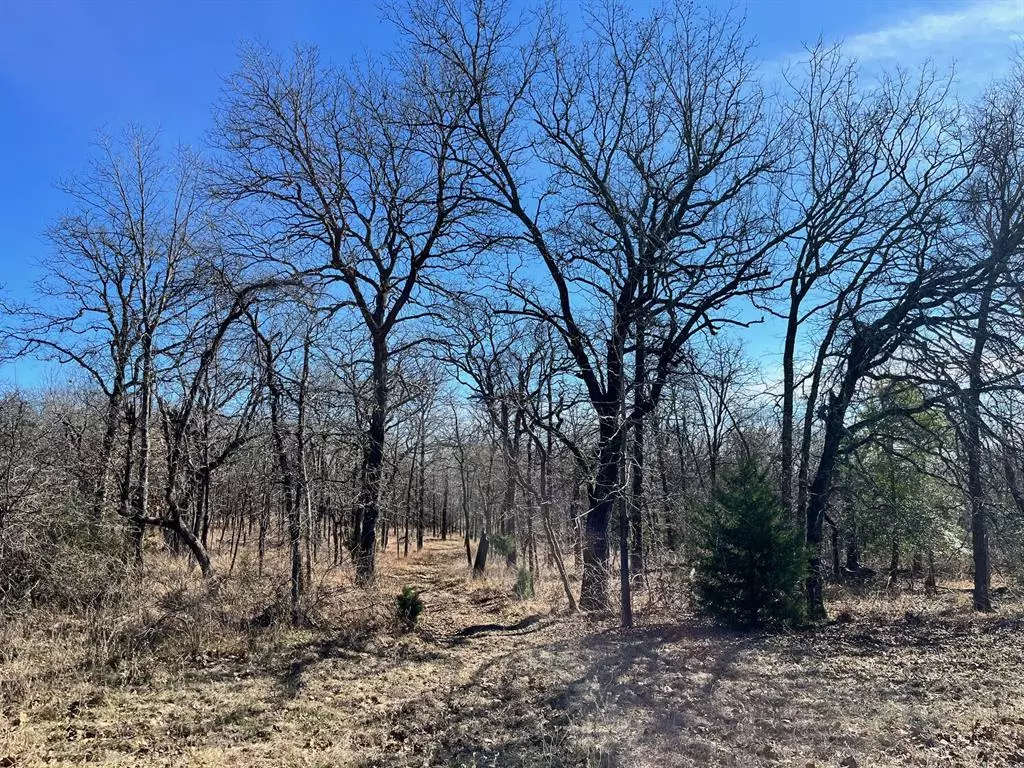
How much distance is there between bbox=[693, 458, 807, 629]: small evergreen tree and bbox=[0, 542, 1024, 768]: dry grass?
53 cm

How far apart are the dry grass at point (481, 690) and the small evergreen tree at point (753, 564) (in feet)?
1.75

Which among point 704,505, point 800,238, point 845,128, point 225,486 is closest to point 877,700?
point 704,505

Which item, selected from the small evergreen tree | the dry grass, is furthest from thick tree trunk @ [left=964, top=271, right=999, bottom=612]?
the small evergreen tree

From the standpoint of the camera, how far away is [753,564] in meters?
9.23

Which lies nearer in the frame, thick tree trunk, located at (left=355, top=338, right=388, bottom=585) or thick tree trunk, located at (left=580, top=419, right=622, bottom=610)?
thick tree trunk, located at (left=580, top=419, right=622, bottom=610)

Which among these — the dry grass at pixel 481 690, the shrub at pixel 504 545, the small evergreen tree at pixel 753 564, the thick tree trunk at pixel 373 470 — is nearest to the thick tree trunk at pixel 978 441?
the dry grass at pixel 481 690

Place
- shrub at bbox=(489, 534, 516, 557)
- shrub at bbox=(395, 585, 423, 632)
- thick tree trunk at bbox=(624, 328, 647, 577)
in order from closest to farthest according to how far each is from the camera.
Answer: shrub at bbox=(395, 585, 423, 632) < thick tree trunk at bbox=(624, 328, 647, 577) < shrub at bbox=(489, 534, 516, 557)

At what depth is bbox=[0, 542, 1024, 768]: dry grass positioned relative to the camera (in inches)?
200

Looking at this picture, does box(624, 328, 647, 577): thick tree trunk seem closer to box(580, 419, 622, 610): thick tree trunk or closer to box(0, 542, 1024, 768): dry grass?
box(580, 419, 622, 610): thick tree trunk

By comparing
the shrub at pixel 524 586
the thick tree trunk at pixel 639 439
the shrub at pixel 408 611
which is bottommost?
the shrub at pixel 524 586

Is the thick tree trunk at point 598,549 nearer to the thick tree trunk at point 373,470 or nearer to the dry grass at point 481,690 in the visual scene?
the dry grass at point 481,690

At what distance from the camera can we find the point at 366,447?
1300cm

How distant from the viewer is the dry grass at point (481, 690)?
509cm

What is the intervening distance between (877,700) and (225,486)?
21.4 metres
